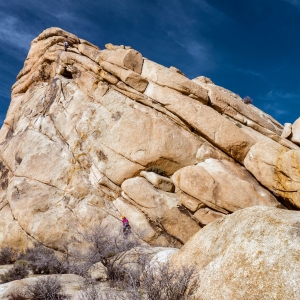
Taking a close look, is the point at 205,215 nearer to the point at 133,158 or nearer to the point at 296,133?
the point at 133,158

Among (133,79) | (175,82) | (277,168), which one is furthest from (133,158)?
(277,168)

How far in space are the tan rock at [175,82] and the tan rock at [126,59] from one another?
1221 mm

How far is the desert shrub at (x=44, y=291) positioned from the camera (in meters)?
8.41

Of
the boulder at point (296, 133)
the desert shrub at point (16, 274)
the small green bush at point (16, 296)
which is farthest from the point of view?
the boulder at point (296, 133)

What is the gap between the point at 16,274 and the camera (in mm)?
12523

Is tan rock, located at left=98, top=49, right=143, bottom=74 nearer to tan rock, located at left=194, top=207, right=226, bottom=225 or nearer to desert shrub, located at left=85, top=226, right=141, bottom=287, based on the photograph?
tan rock, located at left=194, top=207, right=226, bottom=225

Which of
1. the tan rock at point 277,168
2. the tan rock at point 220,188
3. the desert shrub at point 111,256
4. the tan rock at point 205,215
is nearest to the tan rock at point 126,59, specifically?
the tan rock at point 220,188

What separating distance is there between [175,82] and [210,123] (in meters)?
4.23

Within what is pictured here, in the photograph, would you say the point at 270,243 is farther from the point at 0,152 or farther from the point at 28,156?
the point at 0,152

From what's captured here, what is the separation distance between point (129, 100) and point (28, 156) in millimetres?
8575

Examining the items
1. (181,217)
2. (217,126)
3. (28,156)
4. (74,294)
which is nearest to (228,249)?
(74,294)

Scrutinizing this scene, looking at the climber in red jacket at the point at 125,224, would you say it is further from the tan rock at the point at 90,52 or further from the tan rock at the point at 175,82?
the tan rock at the point at 90,52

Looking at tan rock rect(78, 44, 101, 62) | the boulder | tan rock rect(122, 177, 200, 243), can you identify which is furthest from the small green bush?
the boulder

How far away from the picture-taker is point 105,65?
2350 cm
